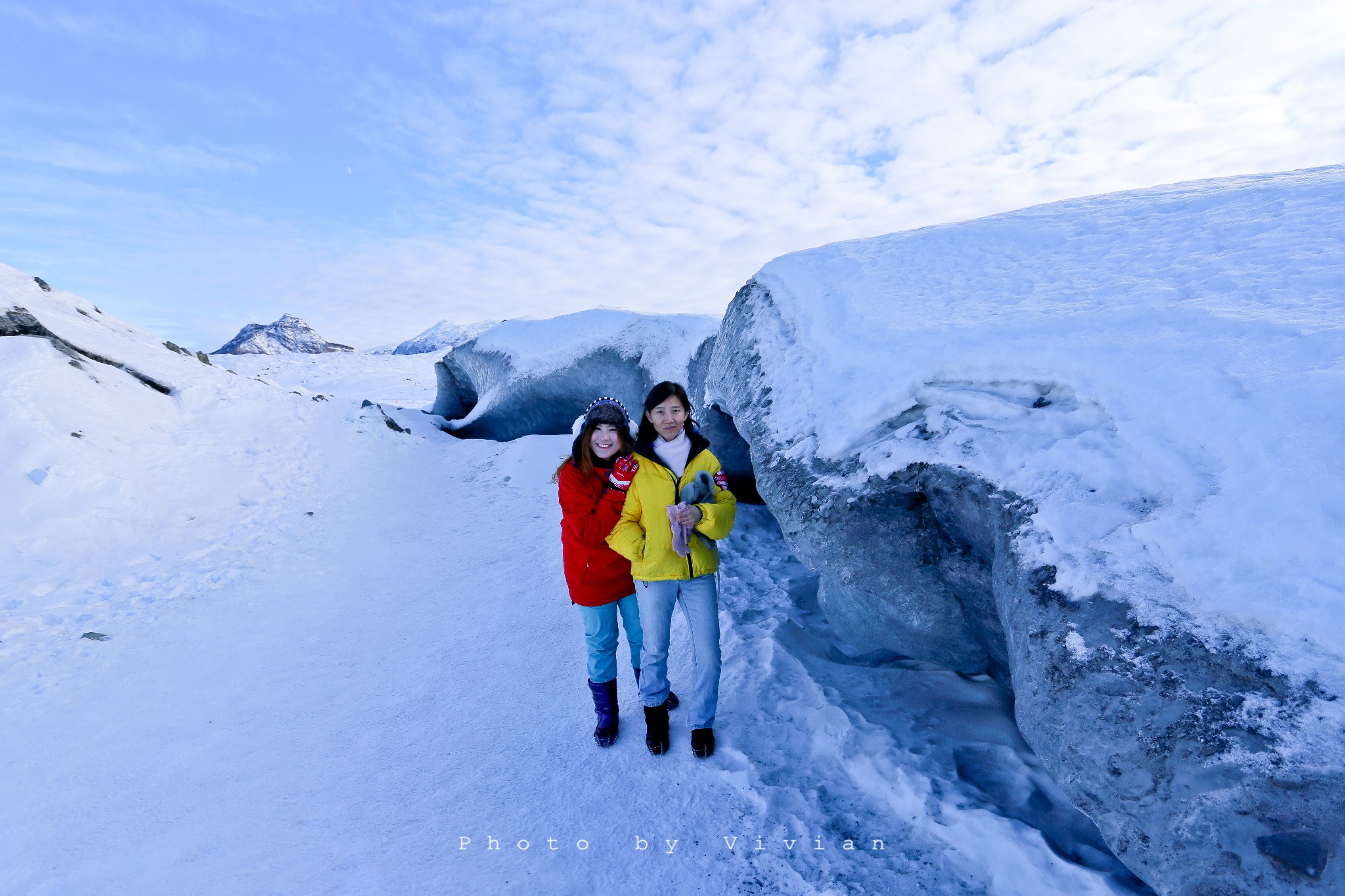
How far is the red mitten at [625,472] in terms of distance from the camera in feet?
10.0

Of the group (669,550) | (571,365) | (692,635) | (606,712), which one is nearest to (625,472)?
(669,550)

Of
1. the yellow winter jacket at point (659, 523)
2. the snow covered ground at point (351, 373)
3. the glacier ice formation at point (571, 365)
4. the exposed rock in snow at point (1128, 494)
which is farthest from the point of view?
the snow covered ground at point (351, 373)

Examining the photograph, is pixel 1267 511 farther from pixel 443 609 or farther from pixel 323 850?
pixel 443 609

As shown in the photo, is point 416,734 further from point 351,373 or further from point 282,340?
point 282,340

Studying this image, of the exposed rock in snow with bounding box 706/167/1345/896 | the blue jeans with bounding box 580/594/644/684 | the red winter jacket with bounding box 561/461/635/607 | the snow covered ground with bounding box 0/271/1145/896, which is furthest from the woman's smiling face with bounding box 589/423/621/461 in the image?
the snow covered ground with bounding box 0/271/1145/896

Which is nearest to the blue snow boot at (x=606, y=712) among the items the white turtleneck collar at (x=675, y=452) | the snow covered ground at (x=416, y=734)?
the snow covered ground at (x=416, y=734)

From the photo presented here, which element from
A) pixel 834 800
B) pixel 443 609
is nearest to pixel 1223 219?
pixel 834 800

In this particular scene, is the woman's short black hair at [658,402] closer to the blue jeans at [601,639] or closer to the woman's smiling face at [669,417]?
the woman's smiling face at [669,417]

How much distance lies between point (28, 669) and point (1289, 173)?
9.56 meters

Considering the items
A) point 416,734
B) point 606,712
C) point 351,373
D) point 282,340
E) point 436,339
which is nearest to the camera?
point 606,712

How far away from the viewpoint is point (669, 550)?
295 cm

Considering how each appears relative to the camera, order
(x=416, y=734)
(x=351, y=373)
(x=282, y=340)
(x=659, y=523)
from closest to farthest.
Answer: (x=659, y=523) → (x=416, y=734) → (x=351, y=373) → (x=282, y=340)

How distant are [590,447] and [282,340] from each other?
47964 millimetres

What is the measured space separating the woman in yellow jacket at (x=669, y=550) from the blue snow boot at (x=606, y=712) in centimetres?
24
